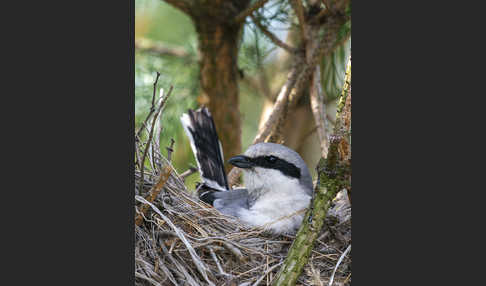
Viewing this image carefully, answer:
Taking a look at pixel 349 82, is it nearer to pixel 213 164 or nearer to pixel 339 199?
pixel 339 199

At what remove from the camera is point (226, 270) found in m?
2.26

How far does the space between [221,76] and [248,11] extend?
0.60m

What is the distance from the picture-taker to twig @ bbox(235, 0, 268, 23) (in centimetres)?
325

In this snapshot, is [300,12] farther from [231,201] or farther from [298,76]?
[231,201]

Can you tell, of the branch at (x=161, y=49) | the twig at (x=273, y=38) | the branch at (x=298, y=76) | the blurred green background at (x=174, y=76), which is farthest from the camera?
the branch at (x=161, y=49)

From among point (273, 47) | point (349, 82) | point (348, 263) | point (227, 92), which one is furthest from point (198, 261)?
point (273, 47)

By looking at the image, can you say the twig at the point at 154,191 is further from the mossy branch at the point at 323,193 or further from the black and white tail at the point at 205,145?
the black and white tail at the point at 205,145

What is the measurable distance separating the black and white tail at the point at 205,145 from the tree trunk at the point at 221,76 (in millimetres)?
473

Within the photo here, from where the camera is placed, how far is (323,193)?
2037mm

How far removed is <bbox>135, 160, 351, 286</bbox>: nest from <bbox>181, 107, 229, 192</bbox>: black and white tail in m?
0.65

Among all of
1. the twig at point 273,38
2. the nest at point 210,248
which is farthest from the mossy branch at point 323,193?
the twig at point 273,38

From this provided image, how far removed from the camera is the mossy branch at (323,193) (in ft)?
6.53

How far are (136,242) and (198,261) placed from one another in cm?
31

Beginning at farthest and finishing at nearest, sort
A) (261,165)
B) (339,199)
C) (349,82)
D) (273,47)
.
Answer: (273,47) → (339,199) → (261,165) → (349,82)
